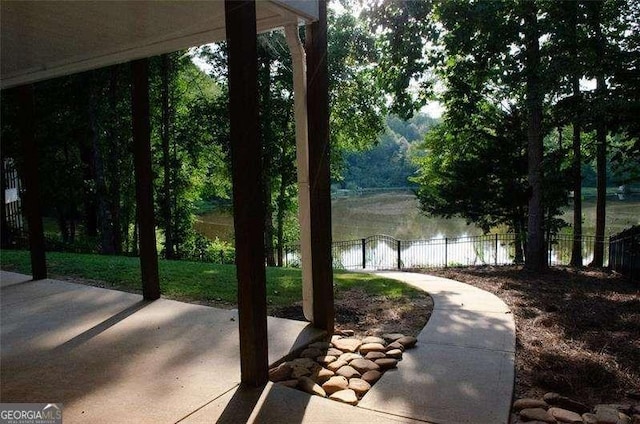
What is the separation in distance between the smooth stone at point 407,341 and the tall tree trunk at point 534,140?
7520mm

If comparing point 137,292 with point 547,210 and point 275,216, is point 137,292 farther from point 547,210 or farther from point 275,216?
point 275,216

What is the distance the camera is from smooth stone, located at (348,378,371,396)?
3.14 metres

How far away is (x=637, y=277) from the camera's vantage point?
8508 millimetres

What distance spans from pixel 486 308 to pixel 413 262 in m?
15.1

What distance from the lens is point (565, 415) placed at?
272 centimetres

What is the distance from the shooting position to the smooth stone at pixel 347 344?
3.94 m

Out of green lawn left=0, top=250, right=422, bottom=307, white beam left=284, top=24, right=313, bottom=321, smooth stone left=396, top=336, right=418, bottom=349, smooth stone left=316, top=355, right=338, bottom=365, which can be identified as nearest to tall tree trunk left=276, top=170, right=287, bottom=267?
green lawn left=0, top=250, right=422, bottom=307

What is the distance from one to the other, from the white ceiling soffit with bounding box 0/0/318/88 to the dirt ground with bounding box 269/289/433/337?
3171 millimetres

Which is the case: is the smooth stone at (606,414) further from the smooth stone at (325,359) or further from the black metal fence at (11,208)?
the black metal fence at (11,208)

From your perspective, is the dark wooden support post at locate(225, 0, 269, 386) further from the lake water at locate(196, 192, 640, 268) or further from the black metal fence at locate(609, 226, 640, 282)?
the lake water at locate(196, 192, 640, 268)

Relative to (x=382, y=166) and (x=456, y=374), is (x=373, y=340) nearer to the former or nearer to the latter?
(x=456, y=374)

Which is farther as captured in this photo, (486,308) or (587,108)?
(587,108)

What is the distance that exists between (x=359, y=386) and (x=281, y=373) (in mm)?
628

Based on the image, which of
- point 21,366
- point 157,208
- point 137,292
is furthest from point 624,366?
point 157,208
